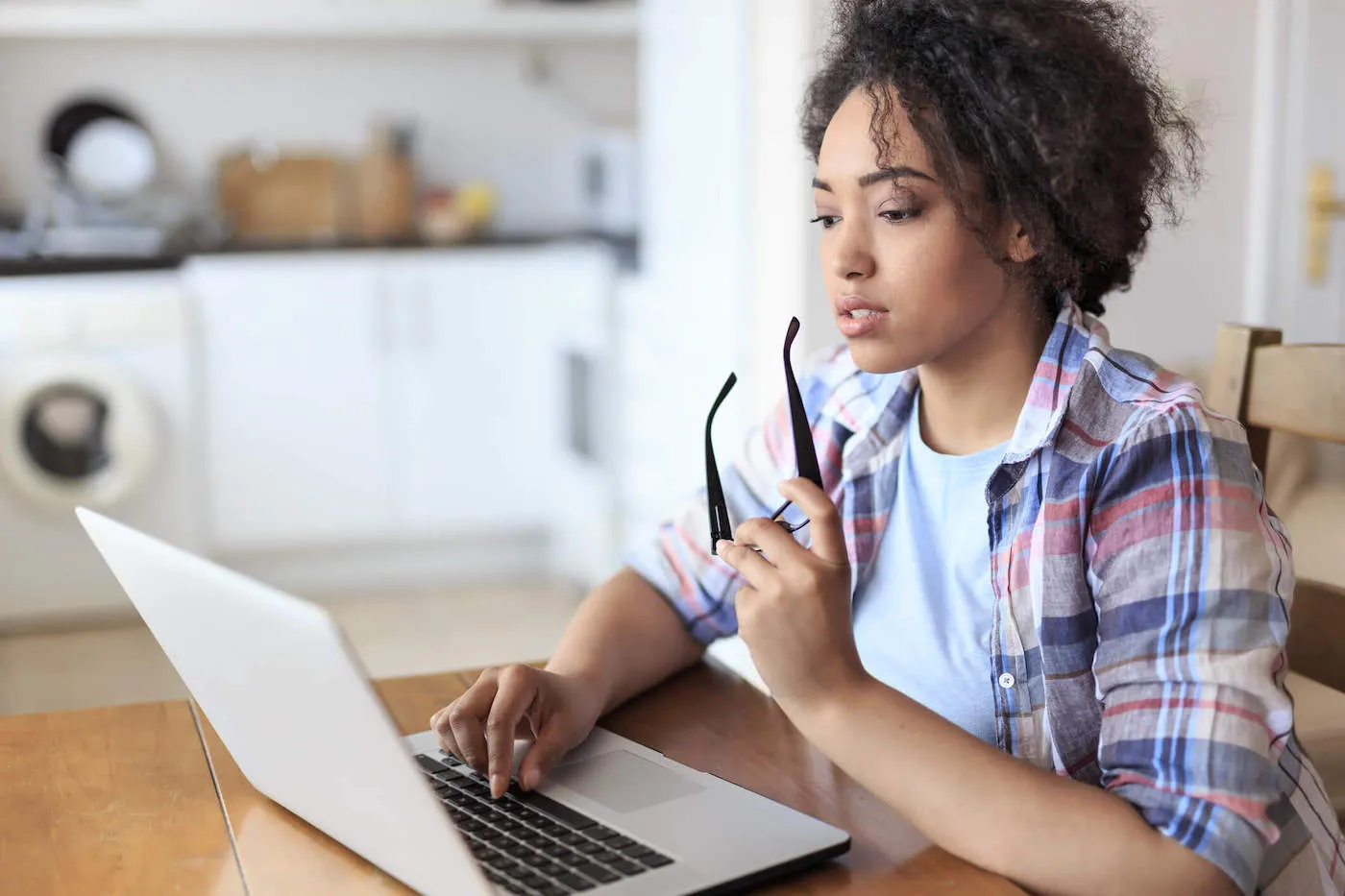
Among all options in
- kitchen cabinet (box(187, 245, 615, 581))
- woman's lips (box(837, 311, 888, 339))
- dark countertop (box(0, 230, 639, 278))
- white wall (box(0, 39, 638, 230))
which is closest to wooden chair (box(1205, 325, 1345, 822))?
woman's lips (box(837, 311, 888, 339))

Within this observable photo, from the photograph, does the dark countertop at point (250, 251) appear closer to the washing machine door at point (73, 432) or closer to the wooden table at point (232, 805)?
the washing machine door at point (73, 432)

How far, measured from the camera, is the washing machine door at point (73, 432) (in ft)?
11.4

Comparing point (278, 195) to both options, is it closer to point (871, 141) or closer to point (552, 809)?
point (871, 141)

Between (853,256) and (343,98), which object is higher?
(343,98)

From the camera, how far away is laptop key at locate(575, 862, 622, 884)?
741 millimetres

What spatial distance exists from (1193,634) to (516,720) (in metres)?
0.43

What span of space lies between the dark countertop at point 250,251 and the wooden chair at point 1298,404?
230 cm

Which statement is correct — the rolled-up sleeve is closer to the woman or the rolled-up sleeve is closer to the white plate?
the woman

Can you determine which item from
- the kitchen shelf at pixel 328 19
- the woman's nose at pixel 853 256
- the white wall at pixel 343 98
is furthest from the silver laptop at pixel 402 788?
the white wall at pixel 343 98

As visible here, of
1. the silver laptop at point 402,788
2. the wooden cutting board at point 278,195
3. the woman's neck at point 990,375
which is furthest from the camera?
the wooden cutting board at point 278,195

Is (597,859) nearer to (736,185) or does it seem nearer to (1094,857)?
(1094,857)

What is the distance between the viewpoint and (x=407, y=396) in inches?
152

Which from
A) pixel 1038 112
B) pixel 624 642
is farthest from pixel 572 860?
pixel 1038 112

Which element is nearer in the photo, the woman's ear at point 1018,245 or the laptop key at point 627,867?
the laptop key at point 627,867
